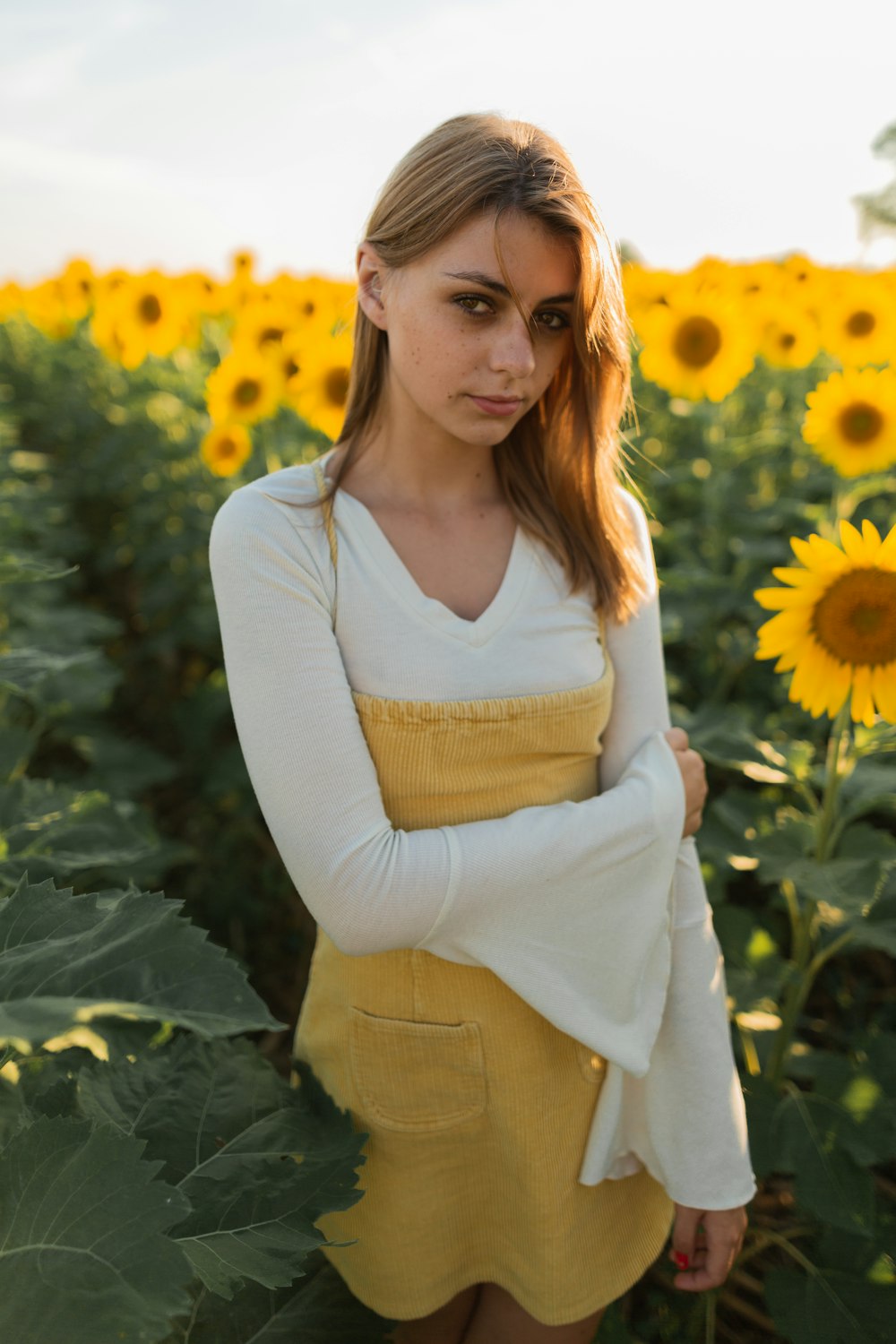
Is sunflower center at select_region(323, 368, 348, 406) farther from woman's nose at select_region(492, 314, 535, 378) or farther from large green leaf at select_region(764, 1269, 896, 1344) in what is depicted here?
large green leaf at select_region(764, 1269, 896, 1344)

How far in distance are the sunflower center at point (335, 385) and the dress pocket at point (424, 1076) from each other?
2.71m

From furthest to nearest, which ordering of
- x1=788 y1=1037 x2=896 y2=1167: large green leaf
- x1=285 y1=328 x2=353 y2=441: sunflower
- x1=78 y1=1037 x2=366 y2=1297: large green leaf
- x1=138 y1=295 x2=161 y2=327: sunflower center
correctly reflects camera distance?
x1=138 y1=295 x2=161 y2=327: sunflower center, x1=285 y1=328 x2=353 y2=441: sunflower, x1=788 y1=1037 x2=896 y2=1167: large green leaf, x1=78 y1=1037 x2=366 y2=1297: large green leaf

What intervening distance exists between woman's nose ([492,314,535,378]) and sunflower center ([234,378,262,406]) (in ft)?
9.70

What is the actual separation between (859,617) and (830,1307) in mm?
1093

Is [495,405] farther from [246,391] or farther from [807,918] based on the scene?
[246,391]

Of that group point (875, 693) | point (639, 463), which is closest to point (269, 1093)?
point (875, 693)

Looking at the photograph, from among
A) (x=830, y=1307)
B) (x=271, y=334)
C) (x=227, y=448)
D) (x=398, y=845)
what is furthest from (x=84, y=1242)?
(x=271, y=334)

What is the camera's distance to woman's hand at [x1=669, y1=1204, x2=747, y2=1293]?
1.49 metres

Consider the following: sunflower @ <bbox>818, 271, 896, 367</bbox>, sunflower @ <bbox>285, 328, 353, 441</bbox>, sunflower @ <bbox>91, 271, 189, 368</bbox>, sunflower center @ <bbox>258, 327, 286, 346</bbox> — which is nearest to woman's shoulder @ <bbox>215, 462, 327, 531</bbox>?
sunflower @ <bbox>285, 328, 353, 441</bbox>

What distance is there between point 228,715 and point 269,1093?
2463 mm

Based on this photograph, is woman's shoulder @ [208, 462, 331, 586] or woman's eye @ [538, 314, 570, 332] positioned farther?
woman's eye @ [538, 314, 570, 332]

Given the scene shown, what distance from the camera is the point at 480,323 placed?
137 centimetres

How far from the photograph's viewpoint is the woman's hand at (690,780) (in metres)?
1.54

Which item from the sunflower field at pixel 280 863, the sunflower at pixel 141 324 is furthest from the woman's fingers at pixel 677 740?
the sunflower at pixel 141 324
